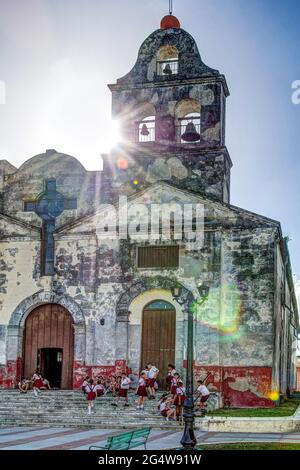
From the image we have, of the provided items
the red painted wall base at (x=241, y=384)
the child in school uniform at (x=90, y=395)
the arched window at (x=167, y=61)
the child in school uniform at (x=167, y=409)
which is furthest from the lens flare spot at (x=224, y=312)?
the arched window at (x=167, y=61)

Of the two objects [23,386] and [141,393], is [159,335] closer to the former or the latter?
[141,393]

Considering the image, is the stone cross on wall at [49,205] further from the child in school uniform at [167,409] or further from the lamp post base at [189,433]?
the lamp post base at [189,433]

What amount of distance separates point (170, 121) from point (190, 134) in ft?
4.74

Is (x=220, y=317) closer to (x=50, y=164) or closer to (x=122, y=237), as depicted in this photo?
(x=122, y=237)

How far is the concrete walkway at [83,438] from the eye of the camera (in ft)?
57.3

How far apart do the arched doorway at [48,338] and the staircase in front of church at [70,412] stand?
103 inches

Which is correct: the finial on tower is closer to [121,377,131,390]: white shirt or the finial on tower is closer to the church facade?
the church facade

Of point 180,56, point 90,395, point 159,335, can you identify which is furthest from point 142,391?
point 180,56

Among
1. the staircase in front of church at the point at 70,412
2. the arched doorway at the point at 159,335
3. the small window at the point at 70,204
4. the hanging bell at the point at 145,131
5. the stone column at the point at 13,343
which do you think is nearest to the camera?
the staircase in front of church at the point at 70,412

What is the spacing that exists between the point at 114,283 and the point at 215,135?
746 centimetres

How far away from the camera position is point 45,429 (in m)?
22.0

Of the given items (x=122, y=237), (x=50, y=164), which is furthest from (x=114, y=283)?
(x=50, y=164)

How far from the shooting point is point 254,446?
16.2 meters

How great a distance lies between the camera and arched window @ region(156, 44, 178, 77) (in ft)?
103
